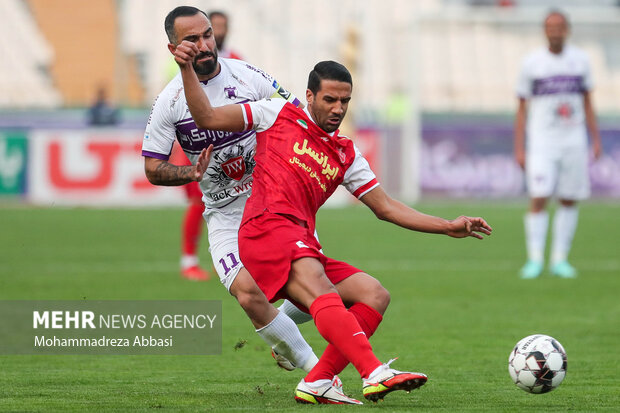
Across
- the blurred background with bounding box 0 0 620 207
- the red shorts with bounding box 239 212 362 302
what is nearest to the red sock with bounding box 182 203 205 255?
the red shorts with bounding box 239 212 362 302

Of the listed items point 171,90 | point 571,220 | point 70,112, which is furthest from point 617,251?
point 70,112

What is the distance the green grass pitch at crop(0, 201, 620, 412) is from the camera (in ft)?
15.9

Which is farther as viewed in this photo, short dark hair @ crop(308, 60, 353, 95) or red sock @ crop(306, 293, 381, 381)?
short dark hair @ crop(308, 60, 353, 95)

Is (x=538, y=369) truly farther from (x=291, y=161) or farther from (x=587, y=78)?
(x=587, y=78)

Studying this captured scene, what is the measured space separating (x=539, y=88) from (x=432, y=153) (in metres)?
9.90

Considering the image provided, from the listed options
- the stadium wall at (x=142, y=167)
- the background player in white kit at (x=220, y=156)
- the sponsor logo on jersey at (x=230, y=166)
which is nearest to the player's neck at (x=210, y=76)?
the background player in white kit at (x=220, y=156)

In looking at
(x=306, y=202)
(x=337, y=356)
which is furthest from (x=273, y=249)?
(x=337, y=356)

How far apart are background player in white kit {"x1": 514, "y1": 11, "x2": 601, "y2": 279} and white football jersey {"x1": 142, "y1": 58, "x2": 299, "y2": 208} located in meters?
5.55

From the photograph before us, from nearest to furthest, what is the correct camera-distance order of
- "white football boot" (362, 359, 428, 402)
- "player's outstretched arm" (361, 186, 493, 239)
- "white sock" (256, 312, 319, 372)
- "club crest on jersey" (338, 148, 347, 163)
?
"white football boot" (362, 359, 428, 402), "player's outstretched arm" (361, 186, 493, 239), "club crest on jersey" (338, 148, 347, 163), "white sock" (256, 312, 319, 372)

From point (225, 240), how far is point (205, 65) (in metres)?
0.91

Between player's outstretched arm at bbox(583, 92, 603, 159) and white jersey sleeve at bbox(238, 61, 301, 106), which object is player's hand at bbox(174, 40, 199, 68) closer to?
white jersey sleeve at bbox(238, 61, 301, 106)

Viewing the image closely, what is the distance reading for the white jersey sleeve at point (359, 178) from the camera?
16.6 feet

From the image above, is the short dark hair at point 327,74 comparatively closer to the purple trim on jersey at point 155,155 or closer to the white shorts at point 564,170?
the purple trim on jersey at point 155,155

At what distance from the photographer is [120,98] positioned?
23891 mm
